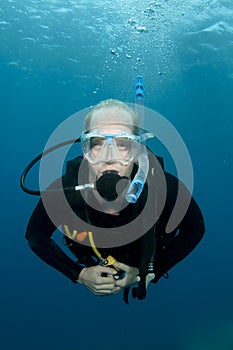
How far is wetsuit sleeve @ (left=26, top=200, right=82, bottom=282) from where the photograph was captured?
3441 millimetres

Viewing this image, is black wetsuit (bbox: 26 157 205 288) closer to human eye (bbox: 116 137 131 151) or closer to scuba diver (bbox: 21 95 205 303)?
scuba diver (bbox: 21 95 205 303)

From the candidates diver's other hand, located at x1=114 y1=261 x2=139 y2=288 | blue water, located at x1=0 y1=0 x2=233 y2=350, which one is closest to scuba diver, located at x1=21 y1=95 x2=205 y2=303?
diver's other hand, located at x1=114 y1=261 x2=139 y2=288

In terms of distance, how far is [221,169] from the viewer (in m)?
57.4

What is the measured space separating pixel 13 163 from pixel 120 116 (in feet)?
178

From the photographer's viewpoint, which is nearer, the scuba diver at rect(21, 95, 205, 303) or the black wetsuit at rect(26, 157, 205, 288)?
the scuba diver at rect(21, 95, 205, 303)

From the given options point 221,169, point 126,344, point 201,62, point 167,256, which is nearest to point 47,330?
point 126,344

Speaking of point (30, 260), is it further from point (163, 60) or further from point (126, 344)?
point (163, 60)

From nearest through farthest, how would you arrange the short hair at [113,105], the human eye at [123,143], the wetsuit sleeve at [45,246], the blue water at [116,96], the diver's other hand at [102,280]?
the diver's other hand at [102,280] < the human eye at [123,143] < the wetsuit sleeve at [45,246] < the short hair at [113,105] < the blue water at [116,96]

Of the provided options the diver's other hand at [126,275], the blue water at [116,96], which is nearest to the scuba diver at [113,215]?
the diver's other hand at [126,275]

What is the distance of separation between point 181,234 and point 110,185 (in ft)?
3.71

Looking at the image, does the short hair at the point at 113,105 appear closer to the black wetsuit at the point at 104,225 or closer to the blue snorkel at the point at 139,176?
the blue snorkel at the point at 139,176

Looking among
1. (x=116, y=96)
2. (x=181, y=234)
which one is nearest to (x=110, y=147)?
(x=181, y=234)

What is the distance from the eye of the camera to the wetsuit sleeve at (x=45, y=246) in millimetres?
3441

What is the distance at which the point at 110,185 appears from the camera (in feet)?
9.61
